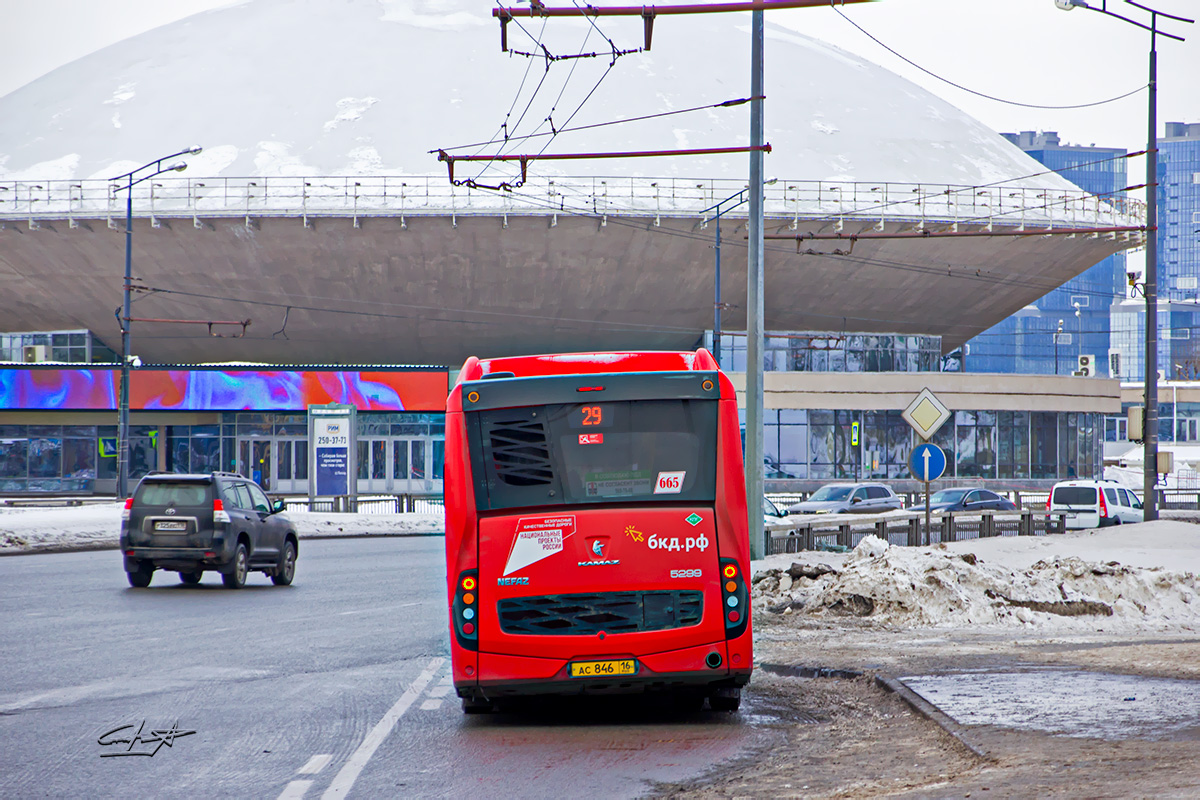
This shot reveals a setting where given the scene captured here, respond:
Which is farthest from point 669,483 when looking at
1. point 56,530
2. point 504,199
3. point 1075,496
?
point 504,199

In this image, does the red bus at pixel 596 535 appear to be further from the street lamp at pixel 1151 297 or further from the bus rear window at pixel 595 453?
the street lamp at pixel 1151 297

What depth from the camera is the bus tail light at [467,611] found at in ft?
27.8

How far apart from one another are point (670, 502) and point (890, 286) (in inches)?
2084

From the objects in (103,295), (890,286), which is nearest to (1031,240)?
(890,286)

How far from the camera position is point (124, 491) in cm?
3747

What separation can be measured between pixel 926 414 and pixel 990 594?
5.97 meters

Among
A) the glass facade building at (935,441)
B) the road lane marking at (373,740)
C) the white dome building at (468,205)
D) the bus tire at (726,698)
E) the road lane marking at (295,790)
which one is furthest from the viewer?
the glass facade building at (935,441)

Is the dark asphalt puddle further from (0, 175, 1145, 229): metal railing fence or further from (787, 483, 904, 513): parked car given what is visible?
(0, 175, 1145, 229): metal railing fence

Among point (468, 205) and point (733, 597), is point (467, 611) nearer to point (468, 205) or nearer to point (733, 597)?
point (733, 597)

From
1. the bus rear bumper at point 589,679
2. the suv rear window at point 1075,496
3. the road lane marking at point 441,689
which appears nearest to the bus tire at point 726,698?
the bus rear bumper at point 589,679

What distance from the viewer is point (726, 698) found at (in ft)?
29.5

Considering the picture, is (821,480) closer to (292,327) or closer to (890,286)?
(890,286)

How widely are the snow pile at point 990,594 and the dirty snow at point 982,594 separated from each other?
0.04ft

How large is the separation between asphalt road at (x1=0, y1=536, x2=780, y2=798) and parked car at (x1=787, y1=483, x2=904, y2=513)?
23730 millimetres
